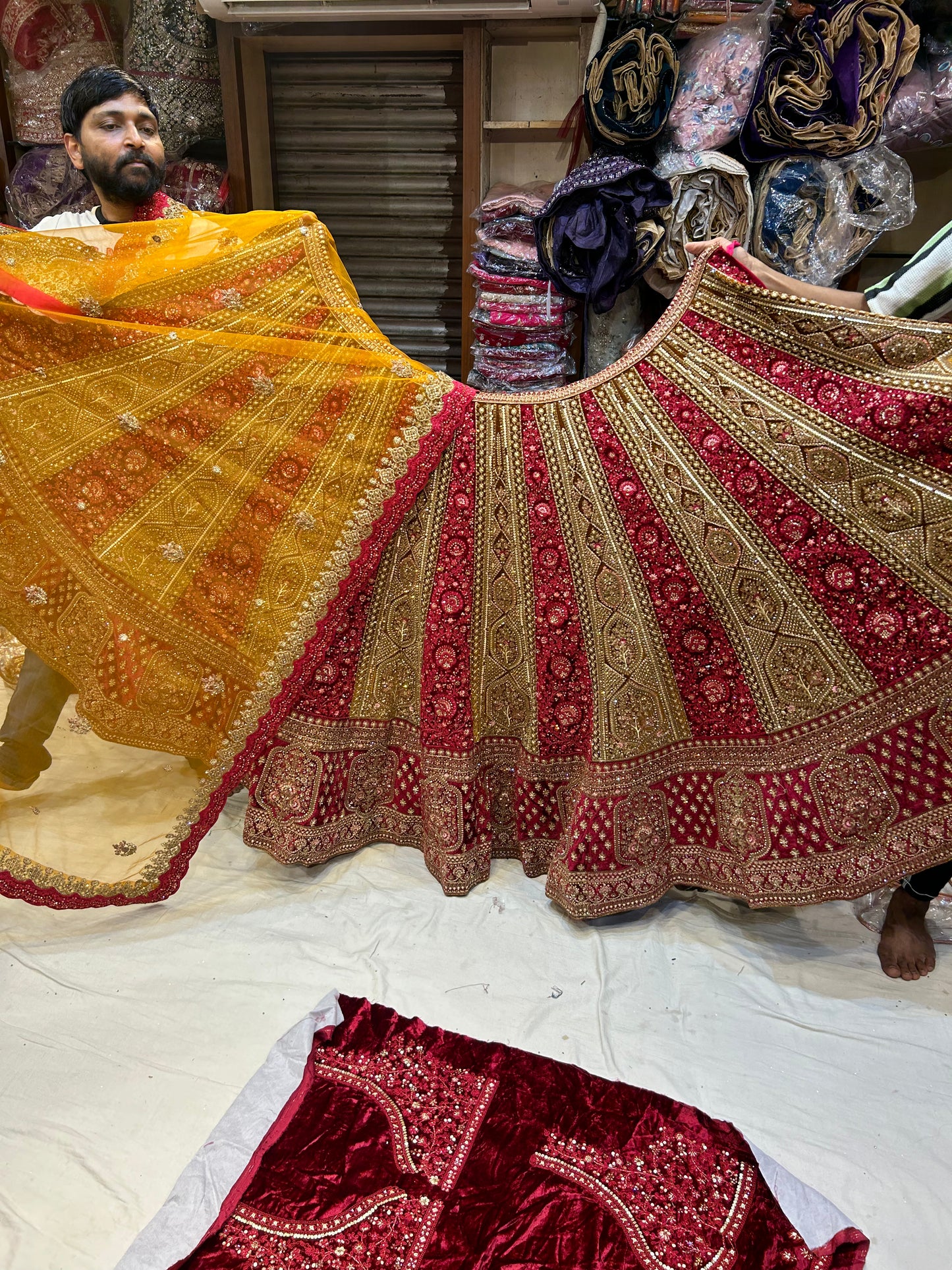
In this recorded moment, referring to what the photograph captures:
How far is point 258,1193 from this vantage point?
1116 mm

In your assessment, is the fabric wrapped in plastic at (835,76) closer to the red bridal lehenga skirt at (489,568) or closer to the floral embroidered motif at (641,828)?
the red bridal lehenga skirt at (489,568)

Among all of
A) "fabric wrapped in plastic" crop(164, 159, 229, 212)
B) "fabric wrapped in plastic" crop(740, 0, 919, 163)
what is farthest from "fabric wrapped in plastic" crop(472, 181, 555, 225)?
"fabric wrapped in plastic" crop(164, 159, 229, 212)

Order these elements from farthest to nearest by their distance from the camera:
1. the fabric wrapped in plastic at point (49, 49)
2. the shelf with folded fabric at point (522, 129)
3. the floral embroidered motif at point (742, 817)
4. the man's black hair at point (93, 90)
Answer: the fabric wrapped in plastic at point (49, 49), the shelf with folded fabric at point (522, 129), the man's black hair at point (93, 90), the floral embroidered motif at point (742, 817)

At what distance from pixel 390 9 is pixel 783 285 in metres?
1.36

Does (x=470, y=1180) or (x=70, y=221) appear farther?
(x=70, y=221)

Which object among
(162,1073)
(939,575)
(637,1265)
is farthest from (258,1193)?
(939,575)

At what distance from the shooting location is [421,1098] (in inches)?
49.4

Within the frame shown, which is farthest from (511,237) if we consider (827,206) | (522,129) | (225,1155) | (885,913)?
(225,1155)

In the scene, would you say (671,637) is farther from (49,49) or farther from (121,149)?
(49,49)

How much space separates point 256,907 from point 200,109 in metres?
2.16

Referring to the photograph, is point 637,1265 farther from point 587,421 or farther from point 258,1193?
point 587,421

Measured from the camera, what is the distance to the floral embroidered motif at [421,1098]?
1168 millimetres

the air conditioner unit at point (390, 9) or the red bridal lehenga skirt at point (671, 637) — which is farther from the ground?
Answer: the air conditioner unit at point (390, 9)

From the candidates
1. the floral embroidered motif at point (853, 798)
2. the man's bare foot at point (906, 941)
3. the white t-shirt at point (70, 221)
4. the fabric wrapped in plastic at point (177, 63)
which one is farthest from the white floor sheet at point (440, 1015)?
the fabric wrapped in plastic at point (177, 63)
